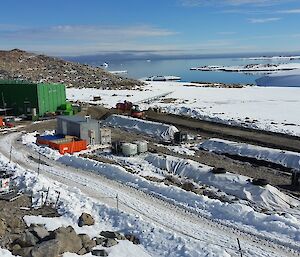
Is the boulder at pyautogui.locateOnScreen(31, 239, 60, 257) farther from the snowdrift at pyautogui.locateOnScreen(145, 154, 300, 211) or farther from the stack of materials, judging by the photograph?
the stack of materials

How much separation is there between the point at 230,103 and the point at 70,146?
92.7 ft

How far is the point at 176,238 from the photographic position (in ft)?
44.8

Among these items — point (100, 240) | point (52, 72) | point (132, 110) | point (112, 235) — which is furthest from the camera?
point (52, 72)

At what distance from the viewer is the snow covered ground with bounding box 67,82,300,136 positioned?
36.6 meters

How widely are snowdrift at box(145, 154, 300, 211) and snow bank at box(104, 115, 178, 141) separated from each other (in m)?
7.32

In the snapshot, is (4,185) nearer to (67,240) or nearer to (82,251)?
(67,240)

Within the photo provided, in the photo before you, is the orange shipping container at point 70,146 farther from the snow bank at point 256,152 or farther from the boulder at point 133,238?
the boulder at point 133,238

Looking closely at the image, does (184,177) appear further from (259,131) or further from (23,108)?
(23,108)

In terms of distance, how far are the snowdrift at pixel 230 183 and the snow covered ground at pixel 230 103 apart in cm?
1249

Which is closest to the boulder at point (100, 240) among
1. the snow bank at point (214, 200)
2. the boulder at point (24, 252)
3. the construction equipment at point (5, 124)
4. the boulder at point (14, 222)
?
the boulder at point (24, 252)

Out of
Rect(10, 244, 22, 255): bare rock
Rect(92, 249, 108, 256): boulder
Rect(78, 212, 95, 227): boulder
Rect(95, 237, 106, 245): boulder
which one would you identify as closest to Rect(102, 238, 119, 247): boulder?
Rect(95, 237, 106, 245): boulder

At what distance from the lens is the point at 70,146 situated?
26156 mm

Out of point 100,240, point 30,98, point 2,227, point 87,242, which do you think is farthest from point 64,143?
point 30,98

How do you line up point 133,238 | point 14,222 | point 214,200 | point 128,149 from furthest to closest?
point 128,149, point 214,200, point 14,222, point 133,238
